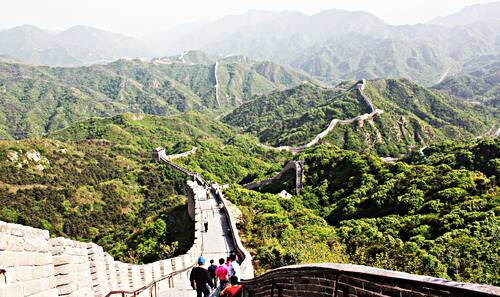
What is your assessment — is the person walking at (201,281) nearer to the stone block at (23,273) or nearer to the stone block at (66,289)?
the stone block at (66,289)

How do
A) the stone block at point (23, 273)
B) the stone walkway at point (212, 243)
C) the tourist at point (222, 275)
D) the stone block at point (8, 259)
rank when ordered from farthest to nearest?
the stone walkway at point (212, 243) → the tourist at point (222, 275) → the stone block at point (23, 273) → the stone block at point (8, 259)

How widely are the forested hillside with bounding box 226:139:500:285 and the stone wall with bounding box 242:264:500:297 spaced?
7263 mm

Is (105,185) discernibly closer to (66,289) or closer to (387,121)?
(387,121)

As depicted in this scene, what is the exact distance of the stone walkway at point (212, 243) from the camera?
14.3 metres

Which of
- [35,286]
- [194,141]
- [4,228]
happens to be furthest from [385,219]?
[194,141]

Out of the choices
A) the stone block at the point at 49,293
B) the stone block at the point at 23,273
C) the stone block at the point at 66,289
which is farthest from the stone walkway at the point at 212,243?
the stone block at the point at 23,273

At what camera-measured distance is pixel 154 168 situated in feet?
247

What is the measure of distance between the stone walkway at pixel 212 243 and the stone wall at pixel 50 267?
7.14ft

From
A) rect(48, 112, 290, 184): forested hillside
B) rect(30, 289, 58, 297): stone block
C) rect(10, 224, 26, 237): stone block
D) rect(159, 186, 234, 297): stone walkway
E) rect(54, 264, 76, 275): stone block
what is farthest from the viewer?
rect(48, 112, 290, 184): forested hillside

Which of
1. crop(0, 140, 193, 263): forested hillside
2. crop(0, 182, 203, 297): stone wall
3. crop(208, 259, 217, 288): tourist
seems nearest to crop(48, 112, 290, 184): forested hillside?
crop(0, 140, 193, 263): forested hillside

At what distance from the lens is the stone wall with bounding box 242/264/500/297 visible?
12.9ft

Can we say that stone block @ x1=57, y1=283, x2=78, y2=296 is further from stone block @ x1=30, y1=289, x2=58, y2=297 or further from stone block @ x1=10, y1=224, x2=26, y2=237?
stone block @ x1=10, y1=224, x2=26, y2=237

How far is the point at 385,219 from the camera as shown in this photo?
3020 centimetres

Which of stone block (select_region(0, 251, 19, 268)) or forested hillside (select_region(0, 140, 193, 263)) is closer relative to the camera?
stone block (select_region(0, 251, 19, 268))
